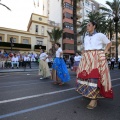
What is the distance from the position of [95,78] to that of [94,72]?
14 centimetres

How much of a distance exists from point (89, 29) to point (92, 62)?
90 cm

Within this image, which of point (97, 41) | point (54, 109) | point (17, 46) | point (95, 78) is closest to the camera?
point (54, 109)

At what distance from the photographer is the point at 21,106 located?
4.51 metres

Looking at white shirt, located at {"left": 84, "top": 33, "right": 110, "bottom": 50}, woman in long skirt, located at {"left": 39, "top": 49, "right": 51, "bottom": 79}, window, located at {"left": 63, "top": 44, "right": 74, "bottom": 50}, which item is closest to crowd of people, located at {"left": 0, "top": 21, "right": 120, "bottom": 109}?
white shirt, located at {"left": 84, "top": 33, "right": 110, "bottom": 50}

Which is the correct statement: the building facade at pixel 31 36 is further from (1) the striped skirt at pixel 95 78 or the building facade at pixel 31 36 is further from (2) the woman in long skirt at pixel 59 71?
(1) the striped skirt at pixel 95 78

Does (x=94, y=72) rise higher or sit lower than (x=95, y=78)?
higher

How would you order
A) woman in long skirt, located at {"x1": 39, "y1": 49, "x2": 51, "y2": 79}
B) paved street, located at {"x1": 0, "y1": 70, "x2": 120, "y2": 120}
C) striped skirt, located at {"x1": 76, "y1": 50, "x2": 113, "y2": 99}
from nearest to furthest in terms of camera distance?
paved street, located at {"x1": 0, "y1": 70, "x2": 120, "y2": 120} < striped skirt, located at {"x1": 76, "y1": 50, "x2": 113, "y2": 99} < woman in long skirt, located at {"x1": 39, "y1": 49, "x2": 51, "y2": 79}

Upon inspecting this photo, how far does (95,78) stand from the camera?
14.7ft

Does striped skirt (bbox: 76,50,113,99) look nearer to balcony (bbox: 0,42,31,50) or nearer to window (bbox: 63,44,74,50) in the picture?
balcony (bbox: 0,42,31,50)

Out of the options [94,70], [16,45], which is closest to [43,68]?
[94,70]

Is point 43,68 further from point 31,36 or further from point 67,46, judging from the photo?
point 67,46

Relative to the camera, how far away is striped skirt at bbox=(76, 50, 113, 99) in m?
4.46

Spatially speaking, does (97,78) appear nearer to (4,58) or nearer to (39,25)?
(4,58)

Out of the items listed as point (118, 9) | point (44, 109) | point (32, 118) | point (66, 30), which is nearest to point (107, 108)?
point (44, 109)
